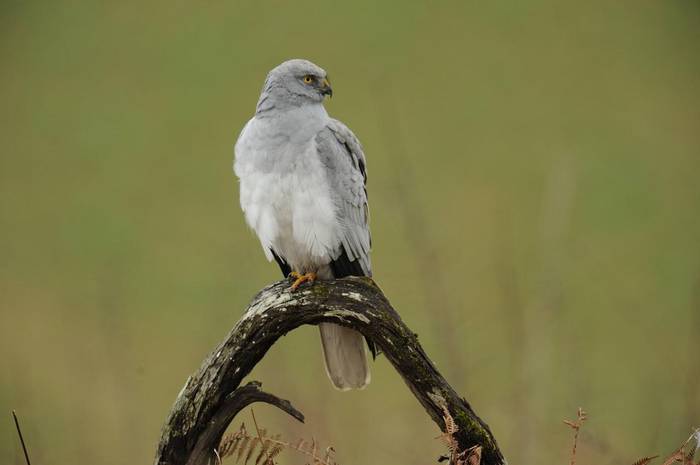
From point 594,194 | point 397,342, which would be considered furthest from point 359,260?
point 594,194

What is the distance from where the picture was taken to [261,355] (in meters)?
3.72

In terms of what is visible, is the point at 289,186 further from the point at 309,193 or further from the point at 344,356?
the point at 344,356

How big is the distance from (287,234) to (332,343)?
0.64 m

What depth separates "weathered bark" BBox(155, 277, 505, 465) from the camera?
3.44 metres

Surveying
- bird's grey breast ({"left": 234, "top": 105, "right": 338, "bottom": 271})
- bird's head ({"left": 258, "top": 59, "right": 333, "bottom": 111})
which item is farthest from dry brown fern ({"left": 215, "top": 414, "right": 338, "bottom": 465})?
bird's head ({"left": 258, "top": 59, "right": 333, "bottom": 111})

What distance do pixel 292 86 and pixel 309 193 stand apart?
2.27ft

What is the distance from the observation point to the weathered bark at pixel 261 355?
3.44 metres

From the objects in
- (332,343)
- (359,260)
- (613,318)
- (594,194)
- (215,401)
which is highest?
(594,194)

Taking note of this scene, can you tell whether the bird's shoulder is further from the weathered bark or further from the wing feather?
the weathered bark

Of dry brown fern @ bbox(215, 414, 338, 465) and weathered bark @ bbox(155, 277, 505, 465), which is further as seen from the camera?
weathered bark @ bbox(155, 277, 505, 465)

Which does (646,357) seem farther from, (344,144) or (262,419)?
(344,144)

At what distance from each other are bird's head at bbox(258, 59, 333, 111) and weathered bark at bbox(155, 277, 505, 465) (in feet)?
4.46

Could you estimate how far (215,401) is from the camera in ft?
11.7

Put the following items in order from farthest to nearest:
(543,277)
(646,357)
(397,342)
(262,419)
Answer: (646,357) → (262,419) → (543,277) → (397,342)
